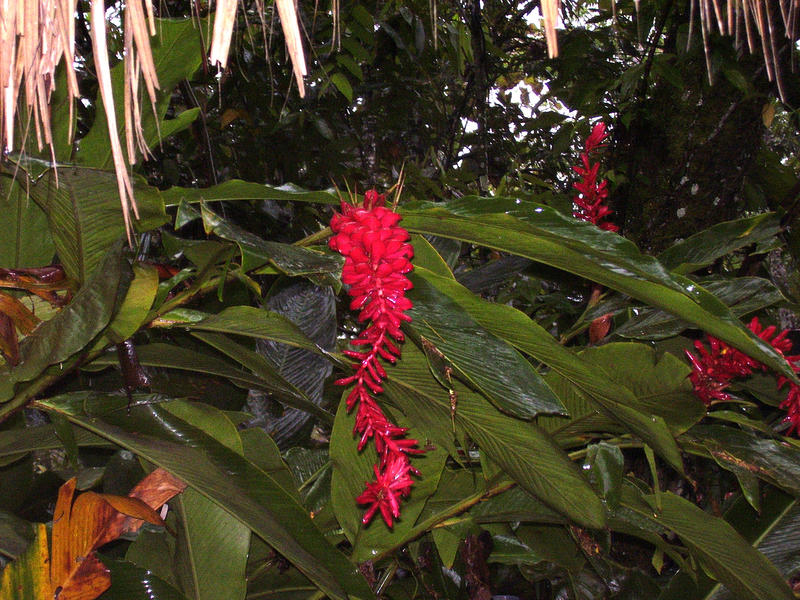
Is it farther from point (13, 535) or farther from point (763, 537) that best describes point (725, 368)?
point (13, 535)

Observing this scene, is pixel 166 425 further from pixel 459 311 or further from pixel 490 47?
pixel 490 47

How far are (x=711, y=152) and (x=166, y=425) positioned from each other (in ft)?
3.85

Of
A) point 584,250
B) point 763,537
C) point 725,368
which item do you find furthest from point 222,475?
point 763,537

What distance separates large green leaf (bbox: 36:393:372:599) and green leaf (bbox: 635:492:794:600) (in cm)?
35

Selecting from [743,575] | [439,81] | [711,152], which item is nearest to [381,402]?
[743,575]

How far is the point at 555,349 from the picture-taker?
1.89 ft

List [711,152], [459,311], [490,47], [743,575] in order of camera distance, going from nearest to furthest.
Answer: [459,311] → [743,575] → [711,152] → [490,47]

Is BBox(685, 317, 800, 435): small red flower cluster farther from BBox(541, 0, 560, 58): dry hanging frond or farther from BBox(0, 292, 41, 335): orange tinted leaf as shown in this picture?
BBox(0, 292, 41, 335): orange tinted leaf

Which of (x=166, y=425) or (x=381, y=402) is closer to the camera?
(x=166, y=425)

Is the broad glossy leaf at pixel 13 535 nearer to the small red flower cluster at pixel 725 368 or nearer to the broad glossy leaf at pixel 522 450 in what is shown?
the broad glossy leaf at pixel 522 450

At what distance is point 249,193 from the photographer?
2.00ft

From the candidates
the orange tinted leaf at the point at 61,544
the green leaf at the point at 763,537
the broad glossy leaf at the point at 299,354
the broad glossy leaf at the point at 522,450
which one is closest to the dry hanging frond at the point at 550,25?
the broad glossy leaf at the point at 522,450

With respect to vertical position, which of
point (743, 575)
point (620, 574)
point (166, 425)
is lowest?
point (620, 574)

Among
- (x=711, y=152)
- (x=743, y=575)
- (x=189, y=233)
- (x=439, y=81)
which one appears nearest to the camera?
(x=743, y=575)
